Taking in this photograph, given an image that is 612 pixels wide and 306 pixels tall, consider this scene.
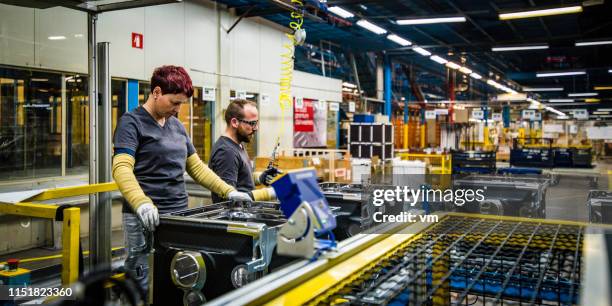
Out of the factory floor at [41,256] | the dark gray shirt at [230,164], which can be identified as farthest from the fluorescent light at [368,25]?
the dark gray shirt at [230,164]

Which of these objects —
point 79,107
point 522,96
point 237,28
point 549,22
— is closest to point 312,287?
point 79,107

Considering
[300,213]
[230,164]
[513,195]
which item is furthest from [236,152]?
[513,195]

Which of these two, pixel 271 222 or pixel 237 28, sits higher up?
pixel 237 28

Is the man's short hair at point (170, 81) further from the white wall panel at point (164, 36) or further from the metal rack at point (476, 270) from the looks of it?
the white wall panel at point (164, 36)

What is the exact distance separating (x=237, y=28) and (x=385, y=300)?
8.13 metres

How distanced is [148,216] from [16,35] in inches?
177

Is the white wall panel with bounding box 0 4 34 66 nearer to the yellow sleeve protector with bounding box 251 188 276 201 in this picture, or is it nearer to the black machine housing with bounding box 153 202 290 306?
the yellow sleeve protector with bounding box 251 188 276 201

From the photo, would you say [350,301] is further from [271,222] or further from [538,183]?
[538,183]

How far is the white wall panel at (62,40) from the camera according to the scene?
18.1 ft

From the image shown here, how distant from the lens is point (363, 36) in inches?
484

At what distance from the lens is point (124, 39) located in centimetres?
650

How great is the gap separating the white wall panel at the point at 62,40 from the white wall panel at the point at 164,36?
1009 millimetres

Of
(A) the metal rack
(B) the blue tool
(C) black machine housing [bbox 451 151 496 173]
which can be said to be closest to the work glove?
(A) the metal rack

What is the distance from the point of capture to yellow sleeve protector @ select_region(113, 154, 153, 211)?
1.99 metres
